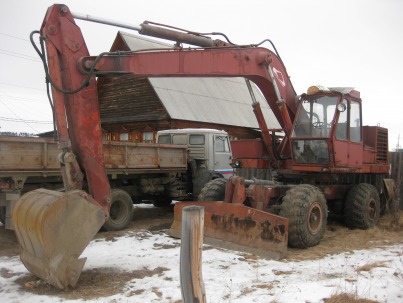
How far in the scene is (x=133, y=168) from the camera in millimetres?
10109

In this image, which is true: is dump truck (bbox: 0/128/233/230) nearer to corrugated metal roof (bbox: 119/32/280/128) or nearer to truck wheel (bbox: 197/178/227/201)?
truck wheel (bbox: 197/178/227/201)

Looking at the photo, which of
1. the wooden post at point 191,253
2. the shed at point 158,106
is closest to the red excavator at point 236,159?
the wooden post at point 191,253

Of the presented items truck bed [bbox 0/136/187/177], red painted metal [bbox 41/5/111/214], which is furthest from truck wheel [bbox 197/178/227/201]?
red painted metal [bbox 41/5/111/214]

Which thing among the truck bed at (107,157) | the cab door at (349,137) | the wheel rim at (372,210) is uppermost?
the cab door at (349,137)

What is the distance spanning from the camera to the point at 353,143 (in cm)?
909

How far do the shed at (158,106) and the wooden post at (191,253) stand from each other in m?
16.1

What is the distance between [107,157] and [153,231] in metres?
1.94

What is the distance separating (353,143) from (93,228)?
607 centimetres

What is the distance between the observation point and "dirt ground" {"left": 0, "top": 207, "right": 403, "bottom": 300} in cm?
518

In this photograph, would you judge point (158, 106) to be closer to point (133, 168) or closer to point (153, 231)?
point (133, 168)

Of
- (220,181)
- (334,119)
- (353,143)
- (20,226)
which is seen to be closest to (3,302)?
(20,226)

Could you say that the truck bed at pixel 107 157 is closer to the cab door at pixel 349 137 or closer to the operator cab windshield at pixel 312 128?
the operator cab windshield at pixel 312 128

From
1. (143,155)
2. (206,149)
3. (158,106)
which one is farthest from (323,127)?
(158,106)

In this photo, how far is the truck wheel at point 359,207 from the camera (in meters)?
9.33
